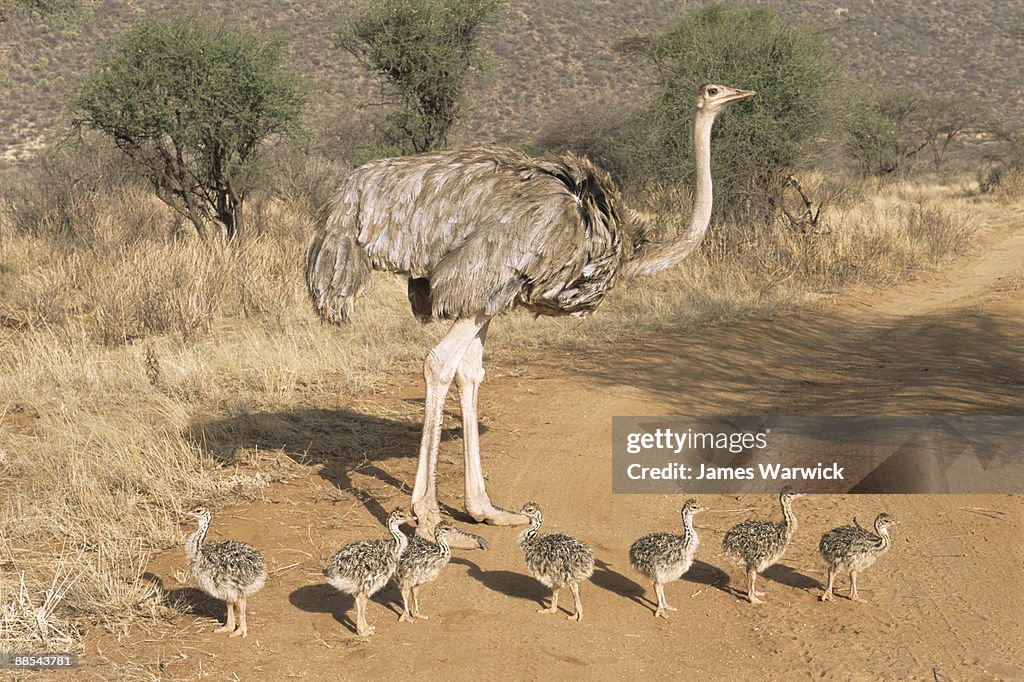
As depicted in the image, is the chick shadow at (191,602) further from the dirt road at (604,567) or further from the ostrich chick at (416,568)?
the ostrich chick at (416,568)

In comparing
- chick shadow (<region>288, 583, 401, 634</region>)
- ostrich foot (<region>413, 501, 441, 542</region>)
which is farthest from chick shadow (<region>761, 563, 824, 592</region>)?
chick shadow (<region>288, 583, 401, 634</region>)

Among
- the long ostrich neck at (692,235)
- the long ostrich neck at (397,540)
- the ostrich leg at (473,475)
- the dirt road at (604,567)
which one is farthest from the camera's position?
the long ostrich neck at (692,235)

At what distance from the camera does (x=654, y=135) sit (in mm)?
14812

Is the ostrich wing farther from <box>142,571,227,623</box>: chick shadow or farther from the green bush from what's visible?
the green bush

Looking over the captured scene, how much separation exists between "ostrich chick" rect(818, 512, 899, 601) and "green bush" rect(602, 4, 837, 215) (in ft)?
32.4

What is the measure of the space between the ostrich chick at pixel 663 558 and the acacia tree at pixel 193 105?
406 inches

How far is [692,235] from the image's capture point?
607cm

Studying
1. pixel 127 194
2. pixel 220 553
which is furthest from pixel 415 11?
pixel 220 553

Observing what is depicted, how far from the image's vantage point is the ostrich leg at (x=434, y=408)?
A: 542cm

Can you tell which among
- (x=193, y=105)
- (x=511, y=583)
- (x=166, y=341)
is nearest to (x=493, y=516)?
(x=511, y=583)

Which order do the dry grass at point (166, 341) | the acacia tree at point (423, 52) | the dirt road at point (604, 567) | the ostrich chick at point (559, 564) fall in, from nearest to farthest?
the dirt road at point (604, 567) < the ostrich chick at point (559, 564) < the dry grass at point (166, 341) < the acacia tree at point (423, 52)

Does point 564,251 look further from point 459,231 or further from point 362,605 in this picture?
point 362,605

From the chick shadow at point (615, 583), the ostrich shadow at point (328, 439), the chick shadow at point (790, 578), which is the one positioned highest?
the chick shadow at point (615, 583)

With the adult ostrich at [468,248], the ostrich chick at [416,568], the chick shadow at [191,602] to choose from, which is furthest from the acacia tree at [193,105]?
the ostrich chick at [416,568]
